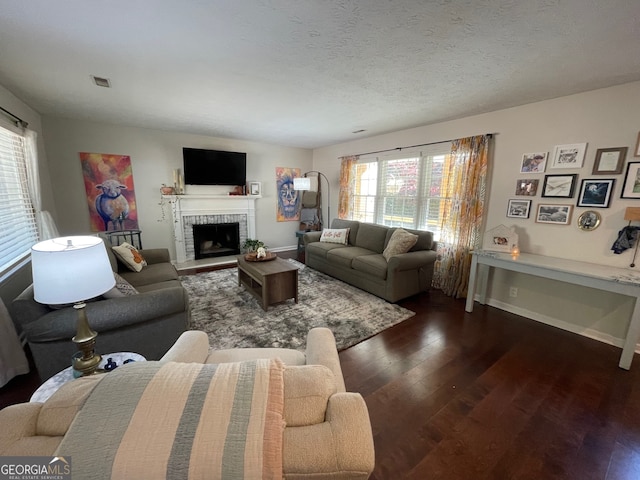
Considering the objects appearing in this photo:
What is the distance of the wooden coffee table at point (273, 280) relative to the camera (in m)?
2.99

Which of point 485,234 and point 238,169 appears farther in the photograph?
point 238,169

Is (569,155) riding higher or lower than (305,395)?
higher

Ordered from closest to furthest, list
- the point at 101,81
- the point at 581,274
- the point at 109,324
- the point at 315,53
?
the point at 109,324 → the point at 315,53 → the point at 581,274 → the point at 101,81

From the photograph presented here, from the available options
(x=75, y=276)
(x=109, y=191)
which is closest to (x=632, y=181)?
(x=75, y=276)

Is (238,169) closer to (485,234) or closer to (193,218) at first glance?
(193,218)

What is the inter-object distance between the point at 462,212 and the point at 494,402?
2.37 meters

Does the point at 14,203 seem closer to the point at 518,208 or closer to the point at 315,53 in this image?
the point at 315,53

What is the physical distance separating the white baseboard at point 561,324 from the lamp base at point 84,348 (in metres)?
3.95

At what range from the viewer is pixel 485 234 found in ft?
10.6

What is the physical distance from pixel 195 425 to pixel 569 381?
2.73 metres

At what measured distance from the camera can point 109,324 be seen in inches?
68.6

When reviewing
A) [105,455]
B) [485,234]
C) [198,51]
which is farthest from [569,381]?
[198,51]
